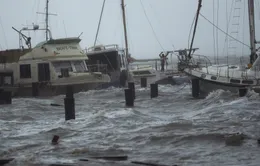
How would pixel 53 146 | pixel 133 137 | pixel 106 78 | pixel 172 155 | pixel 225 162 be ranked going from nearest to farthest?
pixel 225 162, pixel 172 155, pixel 53 146, pixel 133 137, pixel 106 78

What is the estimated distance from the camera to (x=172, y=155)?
1091cm

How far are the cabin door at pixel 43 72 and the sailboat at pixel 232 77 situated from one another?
930 cm

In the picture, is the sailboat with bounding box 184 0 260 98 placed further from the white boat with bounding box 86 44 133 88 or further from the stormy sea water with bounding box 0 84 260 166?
the white boat with bounding box 86 44 133 88

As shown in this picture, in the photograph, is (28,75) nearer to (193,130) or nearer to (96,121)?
(96,121)

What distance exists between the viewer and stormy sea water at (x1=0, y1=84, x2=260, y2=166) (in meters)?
10.7

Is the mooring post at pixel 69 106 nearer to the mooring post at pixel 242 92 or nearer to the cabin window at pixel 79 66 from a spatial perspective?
the mooring post at pixel 242 92

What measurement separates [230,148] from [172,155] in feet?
4.96

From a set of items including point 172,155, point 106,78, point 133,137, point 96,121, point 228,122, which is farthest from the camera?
point 106,78

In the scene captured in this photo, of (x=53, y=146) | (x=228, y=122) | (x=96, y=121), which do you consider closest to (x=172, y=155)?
(x=53, y=146)

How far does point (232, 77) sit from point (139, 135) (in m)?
12.2

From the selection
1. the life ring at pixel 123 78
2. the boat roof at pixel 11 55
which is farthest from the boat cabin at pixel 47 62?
the life ring at pixel 123 78

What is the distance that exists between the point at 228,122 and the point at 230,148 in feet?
14.1

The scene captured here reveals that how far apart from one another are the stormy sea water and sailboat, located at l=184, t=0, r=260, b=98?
1.47m

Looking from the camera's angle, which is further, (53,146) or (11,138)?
(11,138)
